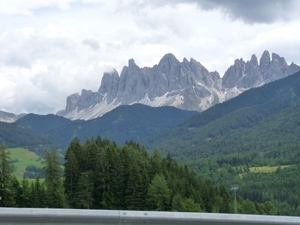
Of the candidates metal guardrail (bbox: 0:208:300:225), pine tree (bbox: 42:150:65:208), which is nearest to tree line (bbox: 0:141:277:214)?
pine tree (bbox: 42:150:65:208)

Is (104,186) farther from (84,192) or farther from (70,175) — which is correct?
(70,175)

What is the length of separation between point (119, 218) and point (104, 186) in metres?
59.0

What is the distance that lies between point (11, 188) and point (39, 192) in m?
4.66

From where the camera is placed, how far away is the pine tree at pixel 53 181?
205 ft

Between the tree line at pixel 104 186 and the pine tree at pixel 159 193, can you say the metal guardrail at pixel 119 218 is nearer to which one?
the tree line at pixel 104 186

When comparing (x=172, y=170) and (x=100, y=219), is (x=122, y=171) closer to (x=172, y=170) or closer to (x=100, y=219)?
(x=172, y=170)

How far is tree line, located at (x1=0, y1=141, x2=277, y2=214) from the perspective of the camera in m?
62.3

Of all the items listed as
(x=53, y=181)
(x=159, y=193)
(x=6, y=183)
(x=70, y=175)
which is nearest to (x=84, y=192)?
(x=53, y=181)

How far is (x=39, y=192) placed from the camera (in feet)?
208

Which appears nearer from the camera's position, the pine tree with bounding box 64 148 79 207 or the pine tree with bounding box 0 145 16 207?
the pine tree with bounding box 0 145 16 207

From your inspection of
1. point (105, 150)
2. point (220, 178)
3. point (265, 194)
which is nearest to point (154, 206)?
point (105, 150)

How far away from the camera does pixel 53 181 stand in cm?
6359

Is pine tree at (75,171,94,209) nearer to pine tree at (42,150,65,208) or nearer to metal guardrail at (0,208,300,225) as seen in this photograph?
pine tree at (42,150,65,208)

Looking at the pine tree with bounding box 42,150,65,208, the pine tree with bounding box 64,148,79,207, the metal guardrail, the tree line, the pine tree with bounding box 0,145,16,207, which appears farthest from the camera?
the pine tree with bounding box 64,148,79,207
